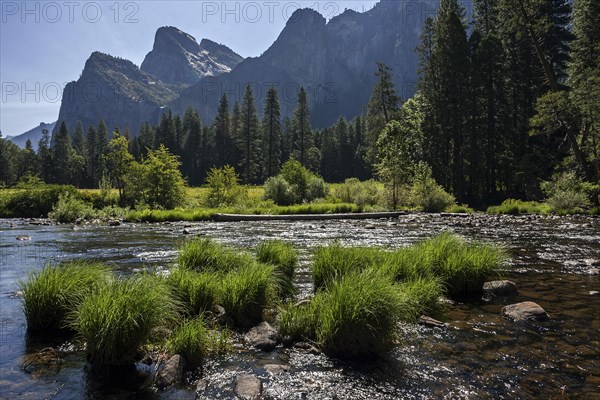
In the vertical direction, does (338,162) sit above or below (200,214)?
above

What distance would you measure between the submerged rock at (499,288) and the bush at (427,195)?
2749 cm

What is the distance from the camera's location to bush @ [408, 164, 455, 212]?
3625 centimetres

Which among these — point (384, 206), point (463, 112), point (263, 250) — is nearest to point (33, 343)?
point (263, 250)

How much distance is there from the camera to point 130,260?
13.4m

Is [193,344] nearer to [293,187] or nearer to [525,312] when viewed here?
[525,312]

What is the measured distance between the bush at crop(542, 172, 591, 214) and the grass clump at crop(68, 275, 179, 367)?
1268 inches

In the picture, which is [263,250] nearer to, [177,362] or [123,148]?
[177,362]

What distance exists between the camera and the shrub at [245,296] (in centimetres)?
738

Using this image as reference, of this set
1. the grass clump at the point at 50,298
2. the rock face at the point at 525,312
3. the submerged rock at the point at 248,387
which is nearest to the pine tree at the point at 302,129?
the rock face at the point at 525,312

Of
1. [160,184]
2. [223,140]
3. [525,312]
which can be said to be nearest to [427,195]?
[160,184]

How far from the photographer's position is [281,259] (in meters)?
9.84

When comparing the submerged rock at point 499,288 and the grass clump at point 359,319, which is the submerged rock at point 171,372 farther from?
the submerged rock at point 499,288

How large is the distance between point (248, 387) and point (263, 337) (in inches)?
61.5

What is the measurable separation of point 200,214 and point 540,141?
38641 millimetres
